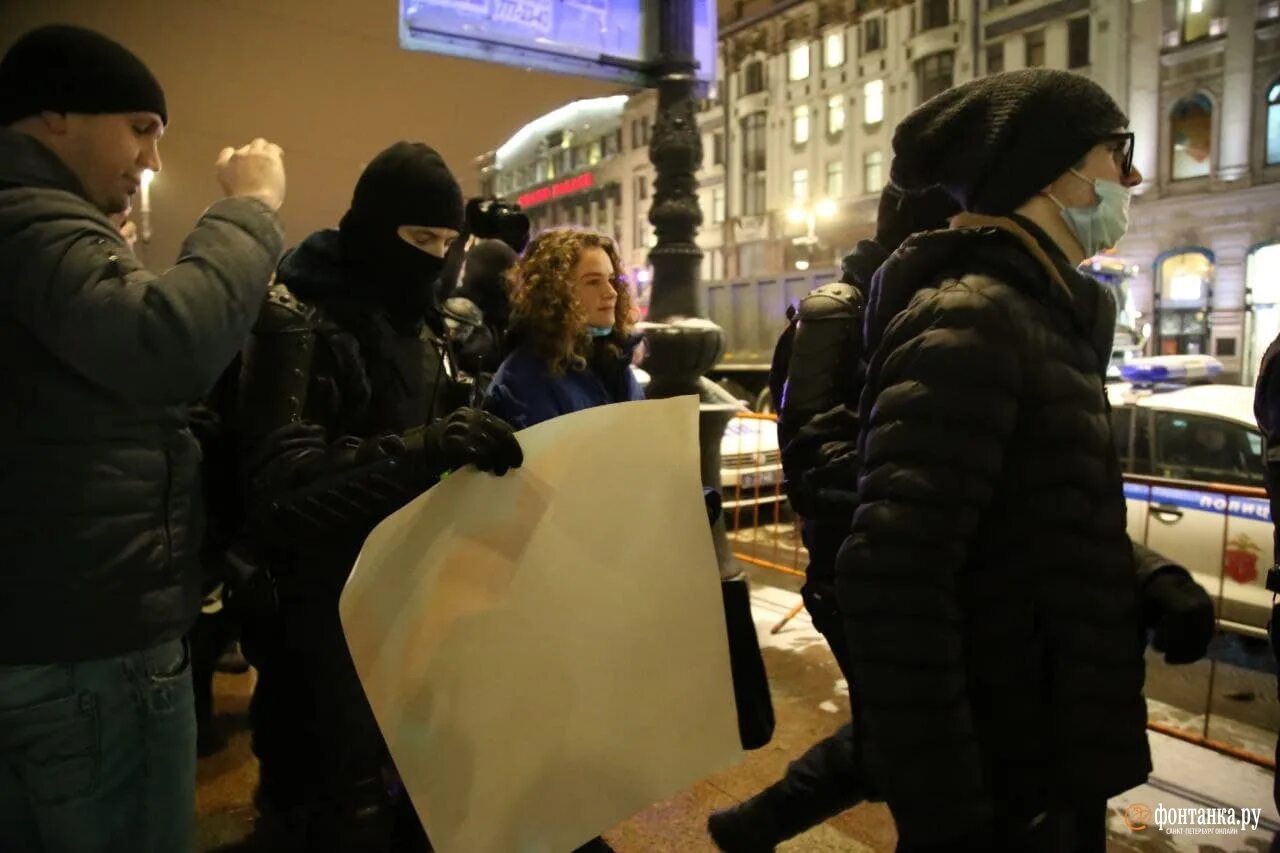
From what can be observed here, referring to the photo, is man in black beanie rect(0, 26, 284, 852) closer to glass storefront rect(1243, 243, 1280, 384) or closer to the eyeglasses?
the eyeglasses

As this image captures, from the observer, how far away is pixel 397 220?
225cm

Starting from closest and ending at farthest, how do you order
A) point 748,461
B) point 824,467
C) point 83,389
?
point 83,389 < point 824,467 < point 748,461

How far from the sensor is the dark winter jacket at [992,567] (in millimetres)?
1531

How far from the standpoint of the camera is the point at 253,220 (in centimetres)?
169

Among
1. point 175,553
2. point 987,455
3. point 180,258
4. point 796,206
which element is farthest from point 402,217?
point 796,206

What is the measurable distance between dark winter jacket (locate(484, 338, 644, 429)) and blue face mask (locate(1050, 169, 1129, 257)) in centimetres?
147

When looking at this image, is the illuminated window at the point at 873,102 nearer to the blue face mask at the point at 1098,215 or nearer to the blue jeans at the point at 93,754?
the blue face mask at the point at 1098,215

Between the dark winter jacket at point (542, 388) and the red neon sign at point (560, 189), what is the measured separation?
48172mm

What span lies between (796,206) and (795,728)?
38044 millimetres

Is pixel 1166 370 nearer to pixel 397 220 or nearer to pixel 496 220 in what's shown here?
pixel 496 220

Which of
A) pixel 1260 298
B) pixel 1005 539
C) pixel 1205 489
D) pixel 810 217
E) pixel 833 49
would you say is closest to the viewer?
pixel 1005 539

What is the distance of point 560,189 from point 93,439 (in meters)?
53.0

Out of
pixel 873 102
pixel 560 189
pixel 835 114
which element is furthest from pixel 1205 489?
pixel 560 189

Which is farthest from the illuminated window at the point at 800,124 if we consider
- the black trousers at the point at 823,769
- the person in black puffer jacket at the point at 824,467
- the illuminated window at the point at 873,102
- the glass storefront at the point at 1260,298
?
the black trousers at the point at 823,769
